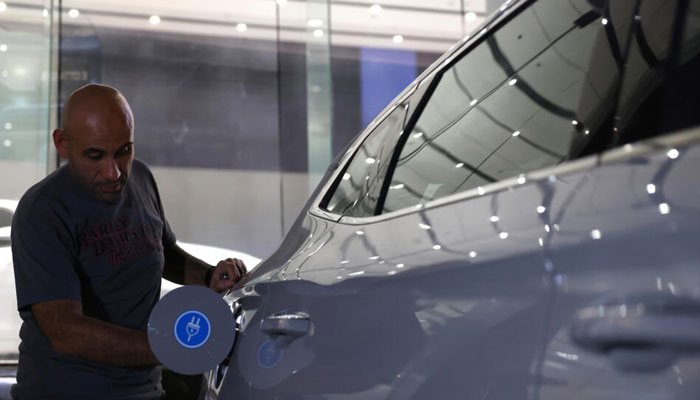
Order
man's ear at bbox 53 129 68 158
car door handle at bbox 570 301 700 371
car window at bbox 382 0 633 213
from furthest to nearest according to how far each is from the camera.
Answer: man's ear at bbox 53 129 68 158 → car window at bbox 382 0 633 213 → car door handle at bbox 570 301 700 371

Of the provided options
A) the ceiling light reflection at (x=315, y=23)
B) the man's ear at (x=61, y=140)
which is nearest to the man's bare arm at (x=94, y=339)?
the man's ear at (x=61, y=140)

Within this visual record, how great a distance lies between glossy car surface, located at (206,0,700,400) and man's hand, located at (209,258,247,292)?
1.76ft

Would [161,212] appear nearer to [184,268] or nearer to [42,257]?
[184,268]

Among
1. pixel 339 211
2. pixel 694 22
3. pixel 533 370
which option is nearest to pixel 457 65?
pixel 339 211

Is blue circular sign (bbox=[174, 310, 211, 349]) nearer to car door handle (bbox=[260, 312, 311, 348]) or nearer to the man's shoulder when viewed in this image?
car door handle (bbox=[260, 312, 311, 348])

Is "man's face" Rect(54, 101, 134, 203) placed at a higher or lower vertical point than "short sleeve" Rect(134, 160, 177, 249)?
higher

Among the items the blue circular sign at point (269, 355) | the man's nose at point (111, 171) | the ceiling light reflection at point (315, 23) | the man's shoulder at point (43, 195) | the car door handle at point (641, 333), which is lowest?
the blue circular sign at point (269, 355)

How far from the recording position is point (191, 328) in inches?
53.4

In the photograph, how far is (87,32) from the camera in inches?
262

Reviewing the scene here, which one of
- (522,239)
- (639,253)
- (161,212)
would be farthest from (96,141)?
(639,253)

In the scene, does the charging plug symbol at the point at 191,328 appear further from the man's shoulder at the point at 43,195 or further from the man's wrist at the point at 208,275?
the man's wrist at the point at 208,275

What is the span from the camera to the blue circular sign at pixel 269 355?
1.26m

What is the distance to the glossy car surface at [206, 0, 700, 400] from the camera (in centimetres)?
58

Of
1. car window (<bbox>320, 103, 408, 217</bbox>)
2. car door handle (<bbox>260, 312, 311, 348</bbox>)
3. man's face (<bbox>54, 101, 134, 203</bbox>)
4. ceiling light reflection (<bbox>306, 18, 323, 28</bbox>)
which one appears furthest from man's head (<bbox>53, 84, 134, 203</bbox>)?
ceiling light reflection (<bbox>306, 18, 323, 28</bbox>)
